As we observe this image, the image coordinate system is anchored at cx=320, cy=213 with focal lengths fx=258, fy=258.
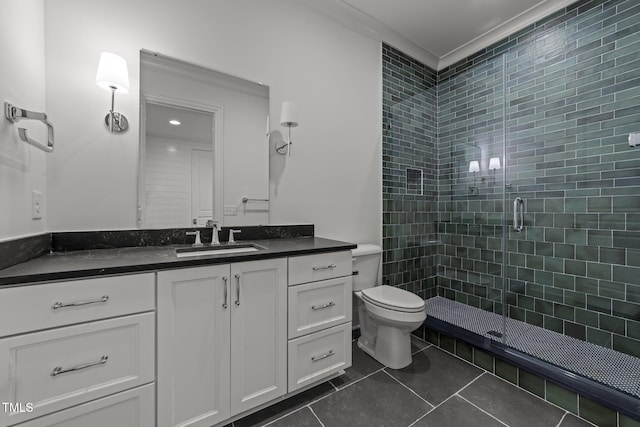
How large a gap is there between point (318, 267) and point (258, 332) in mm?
457

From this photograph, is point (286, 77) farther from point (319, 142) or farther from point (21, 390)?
point (21, 390)

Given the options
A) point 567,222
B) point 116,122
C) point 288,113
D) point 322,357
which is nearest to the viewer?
point 116,122

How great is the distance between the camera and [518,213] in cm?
231

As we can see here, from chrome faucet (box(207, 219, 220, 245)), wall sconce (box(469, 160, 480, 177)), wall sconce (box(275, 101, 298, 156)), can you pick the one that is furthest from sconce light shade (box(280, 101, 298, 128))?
wall sconce (box(469, 160, 480, 177))

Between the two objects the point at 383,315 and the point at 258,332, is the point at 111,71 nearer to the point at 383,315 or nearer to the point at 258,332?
the point at 258,332

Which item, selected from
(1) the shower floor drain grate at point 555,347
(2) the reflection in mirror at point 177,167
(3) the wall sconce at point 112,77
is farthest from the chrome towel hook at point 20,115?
(1) the shower floor drain grate at point 555,347

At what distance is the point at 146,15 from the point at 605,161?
128 inches

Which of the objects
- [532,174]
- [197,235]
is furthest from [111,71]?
[532,174]

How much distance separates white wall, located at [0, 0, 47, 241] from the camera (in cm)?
98

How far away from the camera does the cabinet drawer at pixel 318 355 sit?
141cm

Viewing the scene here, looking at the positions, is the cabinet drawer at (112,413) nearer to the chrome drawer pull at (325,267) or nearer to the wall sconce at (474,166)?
the chrome drawer pull at (325,267)

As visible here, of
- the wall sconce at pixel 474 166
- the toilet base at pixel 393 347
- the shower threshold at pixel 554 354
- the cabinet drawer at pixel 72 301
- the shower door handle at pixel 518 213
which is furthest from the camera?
the wall sconce at pixel 474 166

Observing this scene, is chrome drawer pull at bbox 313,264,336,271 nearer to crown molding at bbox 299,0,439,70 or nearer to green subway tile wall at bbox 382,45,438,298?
green subway tile wall at bbox 382,45,438,298

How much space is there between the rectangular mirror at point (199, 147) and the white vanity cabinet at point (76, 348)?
612mm
